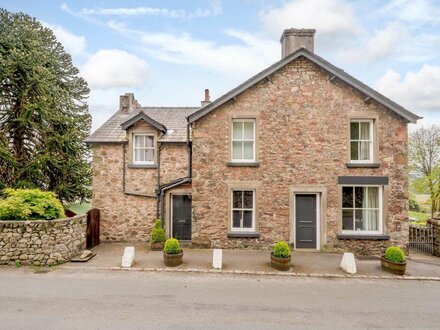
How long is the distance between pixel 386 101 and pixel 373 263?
7227 millimetres

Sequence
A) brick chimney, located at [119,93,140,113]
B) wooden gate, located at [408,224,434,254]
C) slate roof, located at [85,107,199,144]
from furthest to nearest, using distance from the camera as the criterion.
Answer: brick chimney, located at [119,93,140,113] < slate roof, located at [85,107,199,144] < wooden gate, located at [408,224,434,254]

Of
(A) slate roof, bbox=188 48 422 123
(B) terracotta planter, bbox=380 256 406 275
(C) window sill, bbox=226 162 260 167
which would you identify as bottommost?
(B) terracotta planter, bbox=380 256 406 275

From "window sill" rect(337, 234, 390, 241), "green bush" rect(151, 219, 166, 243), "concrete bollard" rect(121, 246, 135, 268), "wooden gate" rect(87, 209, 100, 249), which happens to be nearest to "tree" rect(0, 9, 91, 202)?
"wooden gate" rect(87, 209, 100, 249)

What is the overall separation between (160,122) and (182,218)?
602 cm

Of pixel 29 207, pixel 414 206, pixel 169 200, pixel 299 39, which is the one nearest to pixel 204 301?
pixel 169 200

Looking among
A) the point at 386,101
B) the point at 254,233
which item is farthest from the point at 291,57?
the point at 254,233

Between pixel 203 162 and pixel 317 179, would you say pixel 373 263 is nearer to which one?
pixel 317 179

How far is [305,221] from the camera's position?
12.3m

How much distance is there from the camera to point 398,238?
1192 centimetres

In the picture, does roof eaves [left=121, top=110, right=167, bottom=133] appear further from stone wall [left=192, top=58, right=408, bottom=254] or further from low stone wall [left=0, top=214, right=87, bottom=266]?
low stone wall [left=0, top=214, right=87, bottom=266]

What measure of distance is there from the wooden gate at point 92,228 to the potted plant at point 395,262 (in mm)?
12967

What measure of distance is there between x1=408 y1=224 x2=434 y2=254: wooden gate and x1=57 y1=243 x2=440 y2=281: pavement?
0.79 meters

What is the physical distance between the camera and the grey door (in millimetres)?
12320

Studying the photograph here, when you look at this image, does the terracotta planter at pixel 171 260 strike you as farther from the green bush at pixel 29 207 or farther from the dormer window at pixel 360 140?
the dormer window at pixel 360 140
